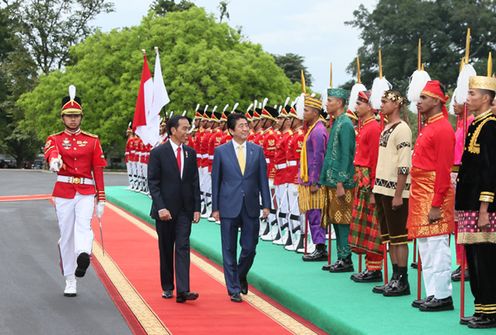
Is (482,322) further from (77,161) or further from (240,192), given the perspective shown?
(77,161)

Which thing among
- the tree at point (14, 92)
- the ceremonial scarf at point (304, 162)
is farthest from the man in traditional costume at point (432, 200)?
the tree at point (14, 92)

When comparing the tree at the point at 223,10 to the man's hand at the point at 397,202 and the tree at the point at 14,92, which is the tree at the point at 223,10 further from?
the man's hand at the point at 397,202

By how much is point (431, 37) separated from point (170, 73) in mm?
21684

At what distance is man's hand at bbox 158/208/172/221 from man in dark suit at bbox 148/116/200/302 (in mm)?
21

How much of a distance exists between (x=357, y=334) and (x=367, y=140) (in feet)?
10.5

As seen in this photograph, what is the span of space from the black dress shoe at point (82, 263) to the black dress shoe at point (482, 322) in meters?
4.45

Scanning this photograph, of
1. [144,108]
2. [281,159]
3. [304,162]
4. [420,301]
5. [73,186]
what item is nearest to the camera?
[420,301]

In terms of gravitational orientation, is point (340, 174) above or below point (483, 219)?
above

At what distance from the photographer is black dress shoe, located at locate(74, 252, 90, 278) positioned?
1055 cm

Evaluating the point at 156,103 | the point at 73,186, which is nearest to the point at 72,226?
the point at 73,186

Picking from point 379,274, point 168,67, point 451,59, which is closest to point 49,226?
point 379,274

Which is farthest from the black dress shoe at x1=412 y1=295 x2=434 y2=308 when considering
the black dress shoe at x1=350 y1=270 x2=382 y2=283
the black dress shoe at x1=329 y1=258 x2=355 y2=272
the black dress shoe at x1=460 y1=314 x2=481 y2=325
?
the black dress shoe at x1=329 y1=258 x2=355 y2=272

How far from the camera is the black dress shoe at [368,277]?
10.7 metres

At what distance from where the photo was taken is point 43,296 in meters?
10.6
